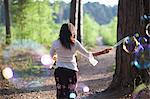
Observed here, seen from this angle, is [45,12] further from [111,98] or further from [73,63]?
[73,63]

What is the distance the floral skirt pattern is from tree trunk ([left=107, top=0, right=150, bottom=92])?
2461mm

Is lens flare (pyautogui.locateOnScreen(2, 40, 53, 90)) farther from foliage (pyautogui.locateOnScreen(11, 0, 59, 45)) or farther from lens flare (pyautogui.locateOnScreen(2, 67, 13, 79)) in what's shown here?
foliage (pyautogui.locateOnScreen(11, 0, 59, 45))

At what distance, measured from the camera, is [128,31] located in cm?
913

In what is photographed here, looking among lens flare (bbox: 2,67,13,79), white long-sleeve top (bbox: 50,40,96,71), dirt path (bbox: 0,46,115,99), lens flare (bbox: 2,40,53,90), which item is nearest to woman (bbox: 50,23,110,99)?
white long-sleeve top (bbox: 50,40,96,71)

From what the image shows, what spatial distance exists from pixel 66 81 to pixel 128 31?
2748mm

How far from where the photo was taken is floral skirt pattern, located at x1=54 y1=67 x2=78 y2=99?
6831 mm

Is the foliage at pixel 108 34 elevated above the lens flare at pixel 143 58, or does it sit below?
below

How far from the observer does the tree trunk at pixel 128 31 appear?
8945mm

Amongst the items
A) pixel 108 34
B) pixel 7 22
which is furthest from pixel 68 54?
pixel 108 34

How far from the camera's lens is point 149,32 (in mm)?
8812

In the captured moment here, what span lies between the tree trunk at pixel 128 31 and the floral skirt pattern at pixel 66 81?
8.07 feet

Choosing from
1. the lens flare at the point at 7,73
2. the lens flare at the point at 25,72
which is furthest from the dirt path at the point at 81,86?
the lens flare at the point at 7,73

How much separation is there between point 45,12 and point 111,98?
20.9 metres

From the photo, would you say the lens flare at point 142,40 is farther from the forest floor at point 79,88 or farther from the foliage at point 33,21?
the foliage at point 33,21
